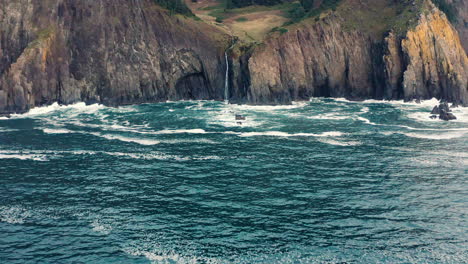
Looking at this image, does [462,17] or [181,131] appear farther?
[462,17]

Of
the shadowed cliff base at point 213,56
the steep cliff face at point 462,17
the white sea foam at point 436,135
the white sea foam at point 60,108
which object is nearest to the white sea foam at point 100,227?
the white sea foam at point 436,135

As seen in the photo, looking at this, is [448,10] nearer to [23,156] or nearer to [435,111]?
[435,111]

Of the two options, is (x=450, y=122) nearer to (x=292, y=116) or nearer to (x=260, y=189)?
(x=292, y=116)

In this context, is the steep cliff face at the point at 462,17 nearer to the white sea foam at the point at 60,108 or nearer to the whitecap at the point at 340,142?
the whitecap at the point at 340,142

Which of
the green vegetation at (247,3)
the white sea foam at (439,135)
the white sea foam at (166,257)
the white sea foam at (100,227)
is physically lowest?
the white sea foam at (166,257)


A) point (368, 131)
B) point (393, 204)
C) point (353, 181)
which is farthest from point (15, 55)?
point (393, 204)

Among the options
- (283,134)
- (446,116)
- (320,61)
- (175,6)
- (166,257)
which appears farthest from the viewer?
(175,6)

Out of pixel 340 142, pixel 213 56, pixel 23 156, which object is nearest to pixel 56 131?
pixel 23 156
